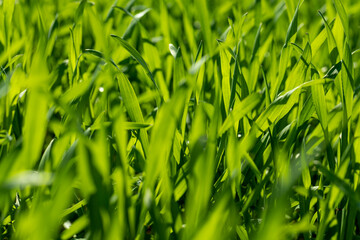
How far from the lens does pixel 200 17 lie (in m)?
1.31

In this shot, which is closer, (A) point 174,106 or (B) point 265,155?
(A) point 174,106

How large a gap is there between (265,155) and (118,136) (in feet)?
1.25

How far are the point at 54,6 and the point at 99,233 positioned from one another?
1.51 m

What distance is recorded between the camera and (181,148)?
94cm

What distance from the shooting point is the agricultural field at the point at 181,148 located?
61cm

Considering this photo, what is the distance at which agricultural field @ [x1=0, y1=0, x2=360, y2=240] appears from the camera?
23.9 inches

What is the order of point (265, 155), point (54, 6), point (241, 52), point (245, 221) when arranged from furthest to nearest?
point (54, 6)
point (241, 52)
point (265, 155)
point (245, 221)

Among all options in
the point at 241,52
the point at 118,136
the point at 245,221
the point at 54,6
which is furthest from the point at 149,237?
the point at 54,6

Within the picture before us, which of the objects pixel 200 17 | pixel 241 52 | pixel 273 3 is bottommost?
pixel 273 3

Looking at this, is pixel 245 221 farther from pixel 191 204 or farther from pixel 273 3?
pixel 273 3

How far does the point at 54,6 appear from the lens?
76.5 inches

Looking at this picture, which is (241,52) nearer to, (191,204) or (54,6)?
(191,204)

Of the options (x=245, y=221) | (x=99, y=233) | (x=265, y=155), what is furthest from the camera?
(x=265, y=155)

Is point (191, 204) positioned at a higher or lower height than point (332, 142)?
Answer: higher
